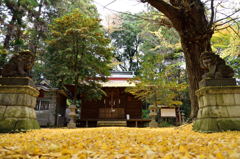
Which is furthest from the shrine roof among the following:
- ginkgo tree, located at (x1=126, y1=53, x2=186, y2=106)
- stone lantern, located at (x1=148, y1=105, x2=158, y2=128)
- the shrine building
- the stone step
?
the stone step

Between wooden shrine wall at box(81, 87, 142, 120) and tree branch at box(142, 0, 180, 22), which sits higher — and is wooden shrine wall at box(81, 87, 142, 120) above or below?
below

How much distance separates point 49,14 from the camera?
13289mm

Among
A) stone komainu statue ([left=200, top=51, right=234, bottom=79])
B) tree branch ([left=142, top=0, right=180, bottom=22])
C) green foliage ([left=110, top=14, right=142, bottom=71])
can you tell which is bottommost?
stone komainu statue ([left=200, top=51, right=234, bottom=79])

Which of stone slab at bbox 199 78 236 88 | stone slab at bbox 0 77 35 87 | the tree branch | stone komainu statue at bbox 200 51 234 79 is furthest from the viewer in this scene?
the tree branch

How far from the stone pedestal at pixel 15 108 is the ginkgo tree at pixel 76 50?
13.9 feet

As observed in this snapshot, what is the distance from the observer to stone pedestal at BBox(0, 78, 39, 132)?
13.2 ft

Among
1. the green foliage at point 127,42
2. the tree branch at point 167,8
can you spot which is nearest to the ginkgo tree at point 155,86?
the tree branch at point 167,8

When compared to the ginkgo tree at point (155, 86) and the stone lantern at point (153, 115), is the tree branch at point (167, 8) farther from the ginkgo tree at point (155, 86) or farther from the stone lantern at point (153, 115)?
the stone lantern at point (153, 115)

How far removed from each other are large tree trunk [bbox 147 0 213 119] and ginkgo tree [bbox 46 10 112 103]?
4.69 m

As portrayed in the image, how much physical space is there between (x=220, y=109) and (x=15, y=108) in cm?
496

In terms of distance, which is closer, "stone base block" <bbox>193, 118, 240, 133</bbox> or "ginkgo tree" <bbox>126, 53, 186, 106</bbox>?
"stone base block" <bbox>193, 118, 240, 133</bbox>

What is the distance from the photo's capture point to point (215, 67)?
13.4 ft

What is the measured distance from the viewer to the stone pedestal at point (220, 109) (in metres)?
3.55

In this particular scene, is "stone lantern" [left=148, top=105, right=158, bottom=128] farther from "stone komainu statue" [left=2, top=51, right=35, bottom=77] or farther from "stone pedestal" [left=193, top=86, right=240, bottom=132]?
Result: "stone komainu statue" [left=2, top=51, right=35, bottom=77]
